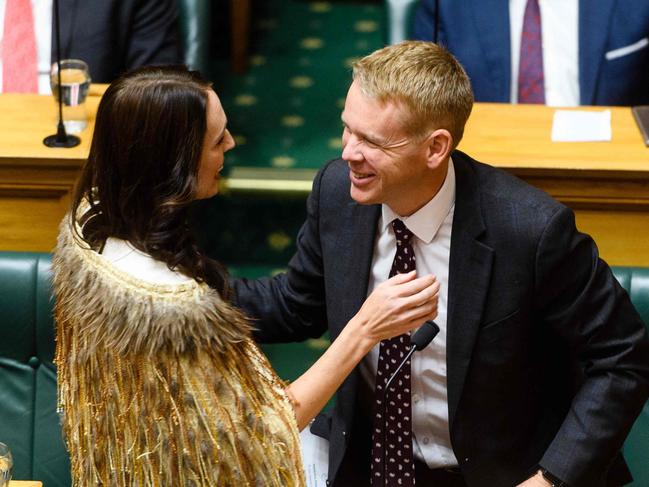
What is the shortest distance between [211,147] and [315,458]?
86cm

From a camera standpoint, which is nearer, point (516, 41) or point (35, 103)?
point (35, 103)

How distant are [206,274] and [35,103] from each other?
1610mm

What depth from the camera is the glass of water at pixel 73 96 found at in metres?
3.17

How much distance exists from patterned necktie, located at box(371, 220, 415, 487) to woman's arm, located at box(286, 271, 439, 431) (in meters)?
0.24

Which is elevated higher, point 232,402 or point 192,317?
point 192,317

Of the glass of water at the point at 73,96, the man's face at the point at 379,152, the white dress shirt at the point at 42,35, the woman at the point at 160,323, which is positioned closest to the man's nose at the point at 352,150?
the man's face at the point at 379,152

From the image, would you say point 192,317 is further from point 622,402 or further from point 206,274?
point 622,402

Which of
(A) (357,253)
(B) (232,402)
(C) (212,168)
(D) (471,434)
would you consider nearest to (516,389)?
(D) (471,434)

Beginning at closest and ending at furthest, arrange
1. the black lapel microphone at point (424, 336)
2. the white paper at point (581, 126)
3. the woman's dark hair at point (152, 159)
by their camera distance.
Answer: the woman's dark hair at point (152, 159), the black lapel microphone at point (424, 336), the white paper at point (581, 126)

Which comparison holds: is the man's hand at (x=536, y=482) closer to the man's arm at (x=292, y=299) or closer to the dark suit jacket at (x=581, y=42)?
the man's arm at (x=292, y=299)

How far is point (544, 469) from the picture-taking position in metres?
2.16

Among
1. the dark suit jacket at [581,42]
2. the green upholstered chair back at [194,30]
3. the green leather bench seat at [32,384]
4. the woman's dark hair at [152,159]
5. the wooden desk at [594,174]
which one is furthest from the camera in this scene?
the green upholstered chair back at [194,30]

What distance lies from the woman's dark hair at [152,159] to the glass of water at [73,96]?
4.35 ft

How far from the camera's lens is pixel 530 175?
3.02 metres
